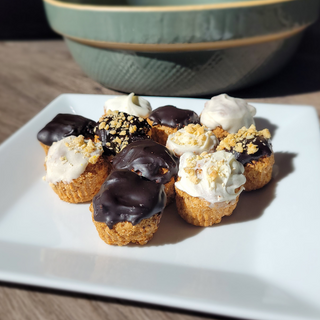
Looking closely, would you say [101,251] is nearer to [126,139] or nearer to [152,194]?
[152,194]

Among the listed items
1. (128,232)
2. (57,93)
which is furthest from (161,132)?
(57,93)

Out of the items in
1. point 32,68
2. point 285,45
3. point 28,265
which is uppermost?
point 28,265

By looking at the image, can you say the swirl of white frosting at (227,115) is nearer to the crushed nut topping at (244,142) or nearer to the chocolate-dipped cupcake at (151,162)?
the crushed nut topping at (244,142)

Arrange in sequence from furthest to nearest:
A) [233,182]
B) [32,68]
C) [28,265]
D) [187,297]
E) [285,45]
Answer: [32,68] < [285,45] < [233,182] < [28,265] < [187,297]

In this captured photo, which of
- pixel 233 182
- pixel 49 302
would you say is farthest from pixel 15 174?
pixel 233 182

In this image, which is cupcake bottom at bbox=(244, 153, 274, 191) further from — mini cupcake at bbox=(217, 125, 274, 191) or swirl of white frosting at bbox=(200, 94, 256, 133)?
swirl of white frosting at bbox=(200, 94, 256, 133)

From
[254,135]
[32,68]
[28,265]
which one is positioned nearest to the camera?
[28,265]

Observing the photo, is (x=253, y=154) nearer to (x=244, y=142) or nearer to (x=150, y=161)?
(x=244, y=142)
